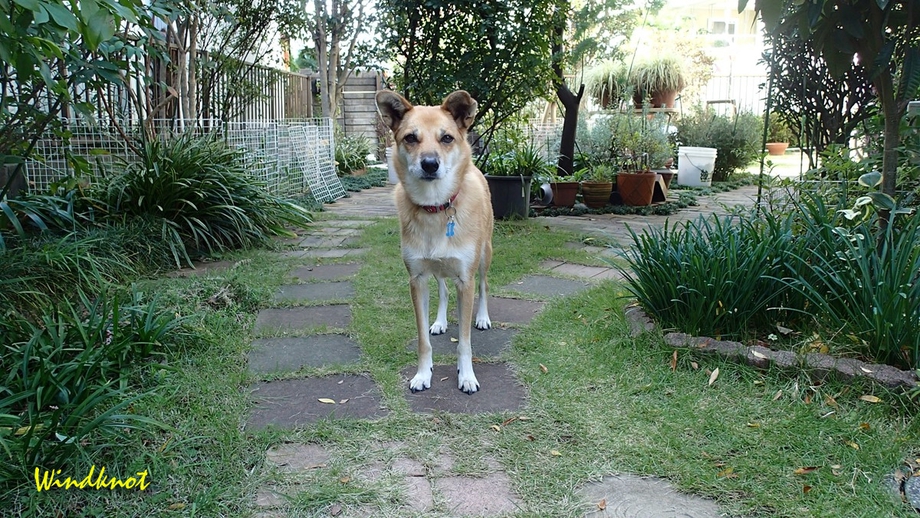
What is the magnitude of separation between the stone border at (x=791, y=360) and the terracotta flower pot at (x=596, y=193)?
4.66 meters

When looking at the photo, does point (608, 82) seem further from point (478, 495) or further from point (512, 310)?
point (478, 495)

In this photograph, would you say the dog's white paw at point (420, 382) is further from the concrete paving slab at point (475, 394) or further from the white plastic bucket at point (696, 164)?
the white plastic bucket at point (696, 164)

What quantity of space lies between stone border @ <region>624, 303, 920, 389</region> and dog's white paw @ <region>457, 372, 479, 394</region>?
35.5 inches

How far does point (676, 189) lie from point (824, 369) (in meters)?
7.63

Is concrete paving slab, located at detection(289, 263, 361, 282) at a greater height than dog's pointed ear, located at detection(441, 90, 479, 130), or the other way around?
dog's pointed ear, located at detection(441, 90, 479, 130)

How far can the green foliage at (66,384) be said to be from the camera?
193 cm

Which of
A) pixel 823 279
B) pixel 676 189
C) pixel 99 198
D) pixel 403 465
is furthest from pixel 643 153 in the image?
pixel 403 465

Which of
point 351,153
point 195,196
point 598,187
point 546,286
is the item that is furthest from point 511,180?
point 351,153

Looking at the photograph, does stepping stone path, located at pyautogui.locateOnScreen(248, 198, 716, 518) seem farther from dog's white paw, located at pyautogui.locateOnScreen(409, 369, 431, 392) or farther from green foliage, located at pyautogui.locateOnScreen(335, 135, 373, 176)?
green foliage, located at pyautogui.locateOnScreen(335, 135, 373, 176)

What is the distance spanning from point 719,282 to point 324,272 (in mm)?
2855

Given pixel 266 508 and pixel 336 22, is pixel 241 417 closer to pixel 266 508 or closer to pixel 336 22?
pixel 266 508

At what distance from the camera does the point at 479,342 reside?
3.36 meters

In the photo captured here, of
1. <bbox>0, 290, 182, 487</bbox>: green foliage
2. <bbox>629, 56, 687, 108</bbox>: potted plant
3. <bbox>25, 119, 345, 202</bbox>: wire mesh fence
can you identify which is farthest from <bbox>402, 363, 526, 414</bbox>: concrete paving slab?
<bbox>629, 56, 687, 108</bbox>: potted plant

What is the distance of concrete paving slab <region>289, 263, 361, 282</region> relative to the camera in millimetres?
4504
